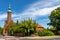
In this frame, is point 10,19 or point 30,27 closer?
point 30,27

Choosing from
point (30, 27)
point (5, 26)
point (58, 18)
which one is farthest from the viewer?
point (5, 26)

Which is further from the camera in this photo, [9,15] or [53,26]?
[9,15]

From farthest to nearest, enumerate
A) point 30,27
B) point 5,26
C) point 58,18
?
point 5,26 → point 58,18 → point 30,27

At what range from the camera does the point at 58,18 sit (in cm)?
6138

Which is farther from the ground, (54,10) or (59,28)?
(54,10)

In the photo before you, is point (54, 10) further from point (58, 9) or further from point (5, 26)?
point (5, 26)

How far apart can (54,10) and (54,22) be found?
15.0ft

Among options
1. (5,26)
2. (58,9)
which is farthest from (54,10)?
(5,26)

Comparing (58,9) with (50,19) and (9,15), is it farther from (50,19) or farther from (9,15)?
(9,15)

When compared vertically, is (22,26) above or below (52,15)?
below

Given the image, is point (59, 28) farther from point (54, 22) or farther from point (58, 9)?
point (58, 9)

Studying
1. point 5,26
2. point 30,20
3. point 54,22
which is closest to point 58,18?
point 54,22

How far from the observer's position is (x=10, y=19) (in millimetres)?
86250

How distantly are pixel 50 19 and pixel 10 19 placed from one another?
28.0 metres
